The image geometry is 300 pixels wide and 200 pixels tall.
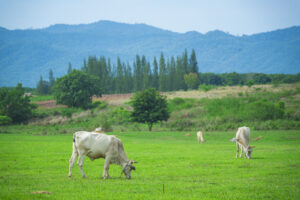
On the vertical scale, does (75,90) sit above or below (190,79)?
below

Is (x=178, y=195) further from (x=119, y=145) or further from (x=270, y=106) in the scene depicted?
(x=270, y=106)

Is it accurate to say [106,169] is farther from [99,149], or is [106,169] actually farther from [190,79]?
[190,79]

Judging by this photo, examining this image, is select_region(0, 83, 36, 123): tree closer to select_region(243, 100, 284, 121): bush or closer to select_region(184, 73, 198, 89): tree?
select_region(243, 100, 284, 121): bush

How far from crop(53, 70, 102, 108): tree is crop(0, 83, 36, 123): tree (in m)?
11.0

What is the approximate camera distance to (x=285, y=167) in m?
19.3

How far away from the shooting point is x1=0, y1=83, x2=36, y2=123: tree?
76.7 meters

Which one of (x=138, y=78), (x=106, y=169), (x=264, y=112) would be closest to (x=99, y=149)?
(x=106, y=169)

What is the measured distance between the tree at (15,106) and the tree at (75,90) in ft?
36.0

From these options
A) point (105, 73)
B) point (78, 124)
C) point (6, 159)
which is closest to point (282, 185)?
point (6, 159)

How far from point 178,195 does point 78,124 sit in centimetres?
6397

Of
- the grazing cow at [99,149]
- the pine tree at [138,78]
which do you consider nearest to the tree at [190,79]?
the pine tree at [138,78]

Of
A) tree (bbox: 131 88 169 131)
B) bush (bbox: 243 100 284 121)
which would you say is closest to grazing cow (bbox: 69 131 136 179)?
tree (bbox: 131 88 169 131)

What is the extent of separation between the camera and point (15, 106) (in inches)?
3041

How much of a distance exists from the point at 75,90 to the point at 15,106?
58.4 feet
